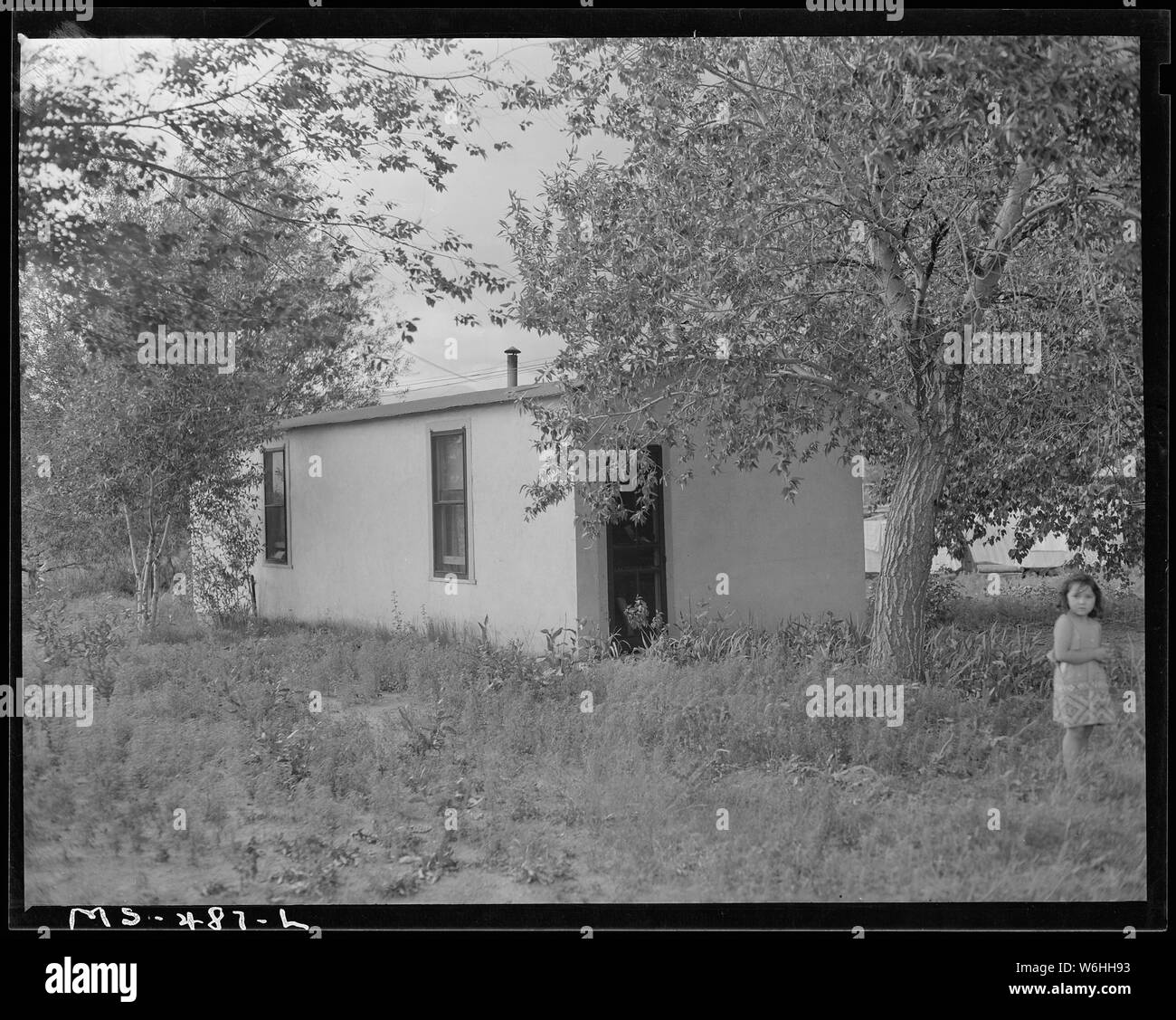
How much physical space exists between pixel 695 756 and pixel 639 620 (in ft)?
7.25

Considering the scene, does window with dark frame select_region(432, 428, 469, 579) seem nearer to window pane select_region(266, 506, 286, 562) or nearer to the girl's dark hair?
window pane select_region(266, 506, 286, 562)

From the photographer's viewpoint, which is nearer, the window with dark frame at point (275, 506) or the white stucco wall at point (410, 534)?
the white stucco wall at point (410, 534)

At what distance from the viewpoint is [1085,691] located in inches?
179

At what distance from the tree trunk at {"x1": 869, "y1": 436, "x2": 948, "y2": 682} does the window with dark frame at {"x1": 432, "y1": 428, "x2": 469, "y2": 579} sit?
3.68 meters

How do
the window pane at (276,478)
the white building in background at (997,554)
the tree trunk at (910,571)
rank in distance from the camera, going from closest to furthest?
the tree trunk at (910,571)
the window pane at (276,478)
the white building in background at (997,554)

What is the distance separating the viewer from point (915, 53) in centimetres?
408

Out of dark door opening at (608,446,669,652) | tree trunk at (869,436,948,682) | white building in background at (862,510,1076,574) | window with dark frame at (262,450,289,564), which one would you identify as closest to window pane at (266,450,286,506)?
window with dark frame at (262,450,289,564)

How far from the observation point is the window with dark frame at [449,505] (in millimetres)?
Result: 8250

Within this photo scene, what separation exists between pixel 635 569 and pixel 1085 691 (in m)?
3.69

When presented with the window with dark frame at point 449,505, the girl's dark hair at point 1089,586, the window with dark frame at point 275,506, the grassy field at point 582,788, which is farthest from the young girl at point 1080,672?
the window with dark frame at point 275,506

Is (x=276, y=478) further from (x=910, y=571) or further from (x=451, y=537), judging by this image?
(x=910, y=571)

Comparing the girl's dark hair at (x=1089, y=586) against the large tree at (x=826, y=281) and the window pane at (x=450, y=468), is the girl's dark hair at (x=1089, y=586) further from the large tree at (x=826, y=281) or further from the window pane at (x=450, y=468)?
the window pane at (x=450, y=468)

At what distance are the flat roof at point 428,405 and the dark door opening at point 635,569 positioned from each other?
1185 mm
